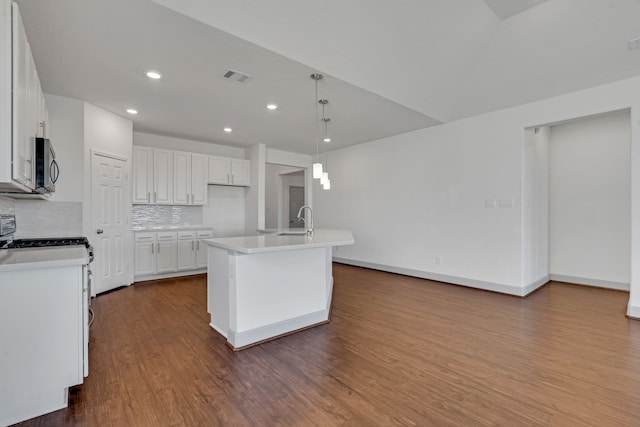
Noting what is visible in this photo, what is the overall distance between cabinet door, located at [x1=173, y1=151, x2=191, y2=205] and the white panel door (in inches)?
31.3

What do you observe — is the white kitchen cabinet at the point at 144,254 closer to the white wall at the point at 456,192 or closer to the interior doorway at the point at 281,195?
the white wall at the point at 456,192

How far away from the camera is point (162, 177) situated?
5051 mm

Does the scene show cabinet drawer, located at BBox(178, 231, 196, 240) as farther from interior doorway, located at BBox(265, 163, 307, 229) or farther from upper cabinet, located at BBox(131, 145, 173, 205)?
interior doorway, located at BBox(265, 163, 307, 229)

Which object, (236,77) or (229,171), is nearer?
(236,77)

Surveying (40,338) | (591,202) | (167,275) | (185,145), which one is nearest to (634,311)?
(591,202)

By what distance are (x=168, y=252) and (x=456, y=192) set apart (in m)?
4.88

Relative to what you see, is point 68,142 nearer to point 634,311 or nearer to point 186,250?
point 186,250

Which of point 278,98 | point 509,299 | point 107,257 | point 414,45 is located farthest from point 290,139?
point 509,299

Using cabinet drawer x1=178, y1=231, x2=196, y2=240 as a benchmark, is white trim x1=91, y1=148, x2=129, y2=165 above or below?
above

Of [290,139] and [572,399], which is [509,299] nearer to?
[572,399]

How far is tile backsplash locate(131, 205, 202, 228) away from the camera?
5.14 metres

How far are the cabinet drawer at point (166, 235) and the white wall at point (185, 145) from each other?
5.21ft

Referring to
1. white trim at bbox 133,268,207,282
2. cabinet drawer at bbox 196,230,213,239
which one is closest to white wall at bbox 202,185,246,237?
cabinet drawer at bbox 196,230,213,239

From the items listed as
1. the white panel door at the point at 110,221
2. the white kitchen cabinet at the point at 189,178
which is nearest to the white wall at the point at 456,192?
the white kitchen cabinet at the point at 189,178
